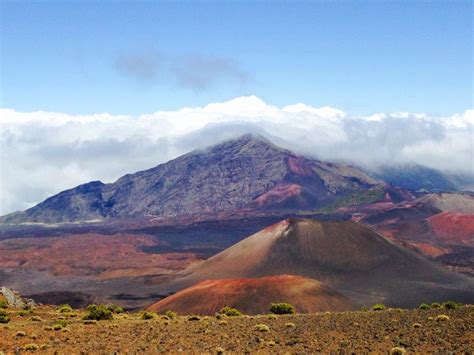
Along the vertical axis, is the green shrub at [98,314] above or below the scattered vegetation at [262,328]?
above

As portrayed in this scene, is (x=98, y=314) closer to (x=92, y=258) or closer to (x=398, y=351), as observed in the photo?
(x=398, y=351)

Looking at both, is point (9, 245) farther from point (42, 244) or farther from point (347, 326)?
point (347, 326)

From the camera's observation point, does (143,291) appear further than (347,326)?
Yes

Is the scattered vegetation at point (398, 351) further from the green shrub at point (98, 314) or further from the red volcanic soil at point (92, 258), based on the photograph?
the red volcanic soil at point (92, 258)

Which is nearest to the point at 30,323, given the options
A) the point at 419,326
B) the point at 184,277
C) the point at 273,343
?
the point at 273,343

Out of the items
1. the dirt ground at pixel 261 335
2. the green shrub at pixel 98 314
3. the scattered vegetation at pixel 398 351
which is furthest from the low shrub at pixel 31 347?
the scattered vegetation at pixel 398 351

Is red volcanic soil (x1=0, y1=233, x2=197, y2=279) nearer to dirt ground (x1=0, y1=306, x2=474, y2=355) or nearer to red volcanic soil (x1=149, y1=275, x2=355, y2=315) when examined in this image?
red volcanic soil (x1=149, y1=275, x2=355, y2=315)
